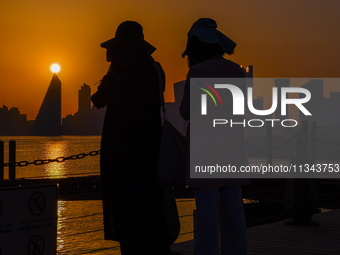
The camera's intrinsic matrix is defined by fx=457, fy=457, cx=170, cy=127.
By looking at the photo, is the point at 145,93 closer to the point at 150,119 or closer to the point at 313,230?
the point at 150,119

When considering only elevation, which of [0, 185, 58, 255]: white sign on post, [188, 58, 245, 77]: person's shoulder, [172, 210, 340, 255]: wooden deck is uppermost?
[188, 58, 245, 77]: person's shoulder

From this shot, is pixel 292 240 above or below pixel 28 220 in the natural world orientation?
below

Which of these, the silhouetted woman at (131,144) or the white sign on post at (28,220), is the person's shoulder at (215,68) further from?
the white sign on post at (28,220)

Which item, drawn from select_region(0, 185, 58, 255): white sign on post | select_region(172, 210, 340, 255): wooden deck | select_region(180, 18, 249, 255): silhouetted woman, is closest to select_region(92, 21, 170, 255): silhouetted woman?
select_region(0, 185, 58, 255): white sign on post

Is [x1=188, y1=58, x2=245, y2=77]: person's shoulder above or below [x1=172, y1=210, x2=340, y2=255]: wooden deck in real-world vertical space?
above

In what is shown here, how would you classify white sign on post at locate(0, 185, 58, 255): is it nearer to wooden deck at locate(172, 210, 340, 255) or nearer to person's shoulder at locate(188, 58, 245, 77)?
wooden deck at locate(172, 210, 340, 255)

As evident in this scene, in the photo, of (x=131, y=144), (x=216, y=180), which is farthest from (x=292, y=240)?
(x=216, y=180)

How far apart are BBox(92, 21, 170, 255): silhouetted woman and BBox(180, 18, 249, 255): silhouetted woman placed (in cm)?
66

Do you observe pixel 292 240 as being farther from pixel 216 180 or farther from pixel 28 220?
pixel 28 220

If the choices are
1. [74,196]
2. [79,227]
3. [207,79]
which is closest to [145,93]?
[207,79]

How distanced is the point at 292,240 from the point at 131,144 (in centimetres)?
258

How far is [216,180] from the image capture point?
2877mm

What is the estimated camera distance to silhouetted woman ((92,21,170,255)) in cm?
→ 355

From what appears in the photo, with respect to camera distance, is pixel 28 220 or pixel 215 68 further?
pixel 28 220
